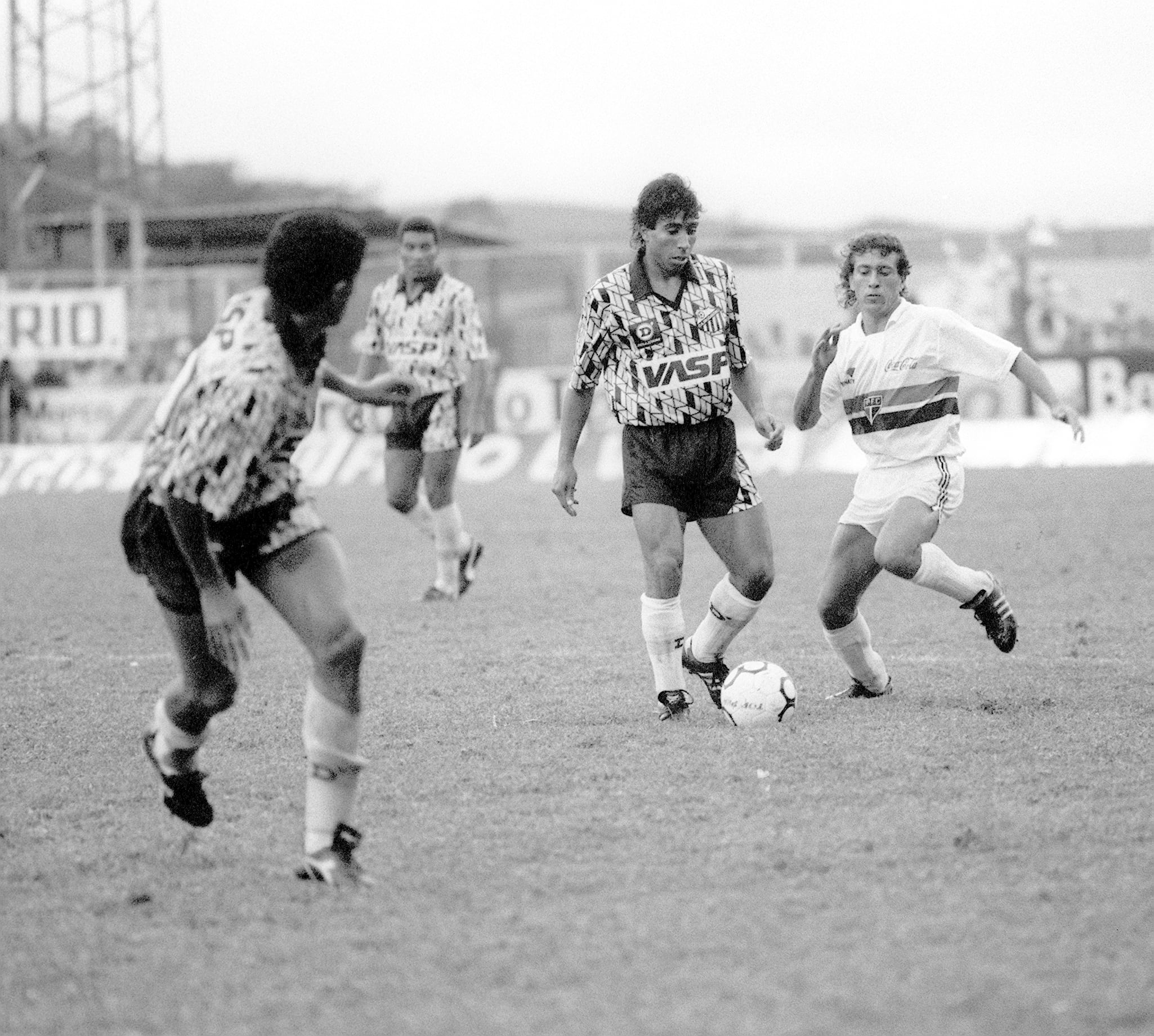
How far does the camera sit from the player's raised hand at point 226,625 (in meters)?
4.60

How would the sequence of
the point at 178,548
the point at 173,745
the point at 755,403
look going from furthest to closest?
the point at 755,403, the point at 173,745, the point at 178,548

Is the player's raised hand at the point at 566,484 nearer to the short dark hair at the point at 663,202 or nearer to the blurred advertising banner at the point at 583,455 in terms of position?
the short dark hair at the point at 663,202

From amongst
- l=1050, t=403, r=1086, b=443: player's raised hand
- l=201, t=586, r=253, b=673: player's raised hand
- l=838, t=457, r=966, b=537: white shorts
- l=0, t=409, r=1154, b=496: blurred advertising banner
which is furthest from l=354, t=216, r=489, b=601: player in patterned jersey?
l=0, t=409, r=1154, b=496: blurred advertising banner

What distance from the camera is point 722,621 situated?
293 inches

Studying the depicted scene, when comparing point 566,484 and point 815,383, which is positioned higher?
point 815,383

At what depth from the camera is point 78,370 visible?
87.3 ft

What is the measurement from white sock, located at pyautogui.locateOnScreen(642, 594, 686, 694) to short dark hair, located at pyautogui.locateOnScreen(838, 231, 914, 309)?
5.21 ft

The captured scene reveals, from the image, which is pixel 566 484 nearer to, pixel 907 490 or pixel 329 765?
pixel 907 490

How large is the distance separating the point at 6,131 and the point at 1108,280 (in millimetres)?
17478

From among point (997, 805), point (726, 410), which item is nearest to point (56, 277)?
point (726, 410)

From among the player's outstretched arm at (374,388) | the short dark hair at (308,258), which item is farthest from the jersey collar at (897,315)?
the short dark hair at (308,258)

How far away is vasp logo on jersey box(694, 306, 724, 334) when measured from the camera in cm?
705

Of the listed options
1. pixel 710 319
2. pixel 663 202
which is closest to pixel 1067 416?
pixel 710 319

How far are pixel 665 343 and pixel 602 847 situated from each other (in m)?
2.54
